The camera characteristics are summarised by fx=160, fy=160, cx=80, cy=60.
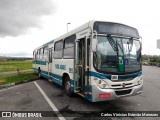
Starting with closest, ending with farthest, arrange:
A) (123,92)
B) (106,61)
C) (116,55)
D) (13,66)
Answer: (106,61), (116,55), (123,92), (13,66)

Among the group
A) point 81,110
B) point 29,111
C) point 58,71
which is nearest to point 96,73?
point 81,110

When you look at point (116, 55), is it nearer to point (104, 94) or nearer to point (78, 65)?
point (104, 94)

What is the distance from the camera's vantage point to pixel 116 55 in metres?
5.84

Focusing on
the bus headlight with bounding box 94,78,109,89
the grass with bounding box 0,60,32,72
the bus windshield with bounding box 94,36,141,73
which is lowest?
the grass with bounding box 0,60,32,72

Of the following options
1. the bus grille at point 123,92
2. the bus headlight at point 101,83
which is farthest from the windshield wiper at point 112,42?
the bus grille at point 123,92

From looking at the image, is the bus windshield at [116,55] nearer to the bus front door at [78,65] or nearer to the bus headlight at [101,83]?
the bus headlight at [101,83]

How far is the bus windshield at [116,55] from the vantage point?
5.65m

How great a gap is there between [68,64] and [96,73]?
8.53 feet

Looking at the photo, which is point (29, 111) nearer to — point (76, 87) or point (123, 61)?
point (76, 87)

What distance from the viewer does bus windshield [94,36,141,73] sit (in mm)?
5648

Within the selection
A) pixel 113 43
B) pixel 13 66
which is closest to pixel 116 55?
pixel 113 43

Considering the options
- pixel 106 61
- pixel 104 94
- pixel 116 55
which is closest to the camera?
pixel 104 94

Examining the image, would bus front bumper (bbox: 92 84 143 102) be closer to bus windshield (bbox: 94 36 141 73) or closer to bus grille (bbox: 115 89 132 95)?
bus grille (bbox: 115 89 132 95)

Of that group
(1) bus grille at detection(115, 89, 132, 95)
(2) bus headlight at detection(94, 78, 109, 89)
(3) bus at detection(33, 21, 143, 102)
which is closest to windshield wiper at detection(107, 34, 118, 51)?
(3) bus at detection(33, 21, 143, 102)
